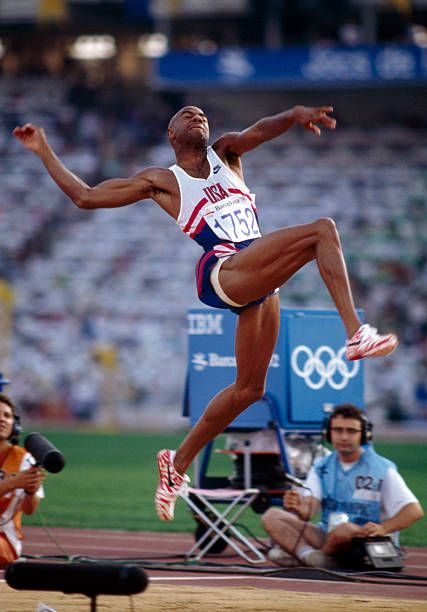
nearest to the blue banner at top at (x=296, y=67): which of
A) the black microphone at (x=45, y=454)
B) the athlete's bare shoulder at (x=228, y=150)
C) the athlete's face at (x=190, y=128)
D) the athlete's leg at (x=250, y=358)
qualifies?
the athlete's bare shoulder at (x=228, y=150)

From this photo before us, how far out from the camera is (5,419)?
796 centimetres

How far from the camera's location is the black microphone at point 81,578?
5.02m

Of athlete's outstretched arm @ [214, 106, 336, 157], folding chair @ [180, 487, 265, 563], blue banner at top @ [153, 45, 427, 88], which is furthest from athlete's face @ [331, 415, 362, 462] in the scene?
blue banner at top @ [153, 45, 427, 88]

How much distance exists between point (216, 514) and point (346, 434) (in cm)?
123

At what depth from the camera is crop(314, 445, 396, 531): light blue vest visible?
797cm

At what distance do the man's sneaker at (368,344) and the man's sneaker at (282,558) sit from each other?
250 centimetres

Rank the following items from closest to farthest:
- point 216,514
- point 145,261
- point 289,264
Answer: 1. point 289,264
2. point 216,514
3. point 145,261

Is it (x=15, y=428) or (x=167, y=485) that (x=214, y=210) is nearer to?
(x=167, y=485)

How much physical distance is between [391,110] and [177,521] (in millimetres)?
16926

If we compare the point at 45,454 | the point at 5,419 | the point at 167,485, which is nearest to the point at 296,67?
the point at 5,419

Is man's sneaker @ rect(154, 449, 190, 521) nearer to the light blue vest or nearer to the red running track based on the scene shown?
the red running track

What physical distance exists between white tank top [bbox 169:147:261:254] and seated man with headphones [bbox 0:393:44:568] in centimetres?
201

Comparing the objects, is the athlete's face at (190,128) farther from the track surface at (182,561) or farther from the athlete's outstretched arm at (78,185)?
the track surface at (182,561)

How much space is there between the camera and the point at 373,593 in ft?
22.8
